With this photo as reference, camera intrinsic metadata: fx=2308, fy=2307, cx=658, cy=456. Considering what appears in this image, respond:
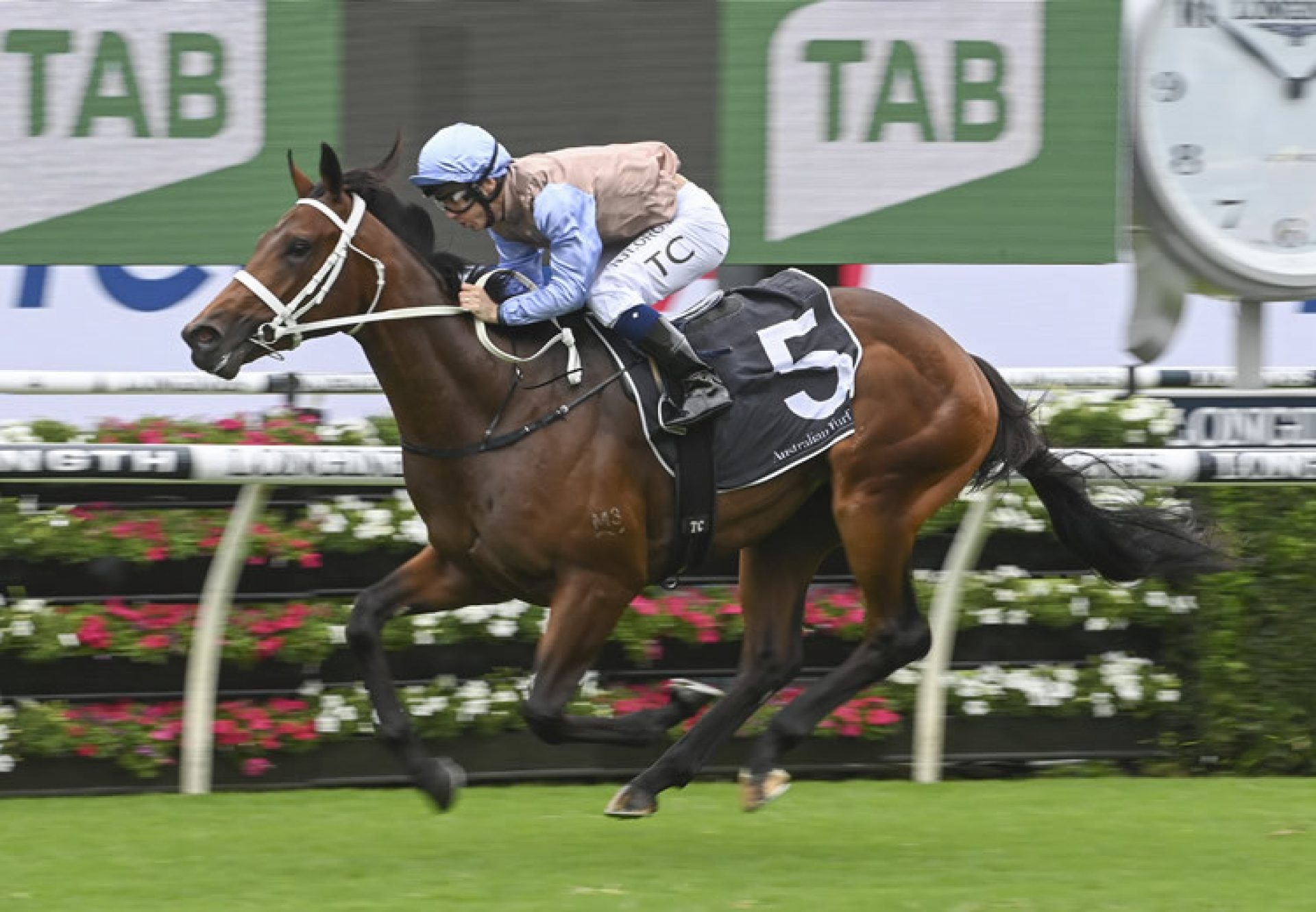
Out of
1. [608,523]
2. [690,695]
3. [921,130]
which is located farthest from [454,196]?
[921,130]

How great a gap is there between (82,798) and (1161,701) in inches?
113

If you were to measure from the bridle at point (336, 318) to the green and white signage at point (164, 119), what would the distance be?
1.81 metres

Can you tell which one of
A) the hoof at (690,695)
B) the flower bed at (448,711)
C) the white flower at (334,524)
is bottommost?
the flower bed at (448,711)

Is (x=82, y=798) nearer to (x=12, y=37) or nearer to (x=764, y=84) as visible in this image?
(x=12, y=37)

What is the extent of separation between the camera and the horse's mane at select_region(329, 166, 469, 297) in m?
5.19

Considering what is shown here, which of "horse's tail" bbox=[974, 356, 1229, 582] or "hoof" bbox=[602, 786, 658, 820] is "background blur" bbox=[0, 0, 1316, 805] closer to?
"horse's tail" bbox=[974, 356, 1229, 582]

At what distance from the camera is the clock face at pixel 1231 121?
6.85 metres

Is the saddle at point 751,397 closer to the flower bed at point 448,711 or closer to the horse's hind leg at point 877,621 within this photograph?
the horse's hind leg at point 877,621

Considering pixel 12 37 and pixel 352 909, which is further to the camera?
pixel 12 37

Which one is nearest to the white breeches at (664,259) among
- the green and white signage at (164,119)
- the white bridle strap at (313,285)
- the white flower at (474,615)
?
the white bridle strap at (313,285)

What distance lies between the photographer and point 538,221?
5059mm

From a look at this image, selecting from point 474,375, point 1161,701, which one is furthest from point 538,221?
A: point 1161,701

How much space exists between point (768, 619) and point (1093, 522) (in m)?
0.87

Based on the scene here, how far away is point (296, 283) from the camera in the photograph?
4.97m
